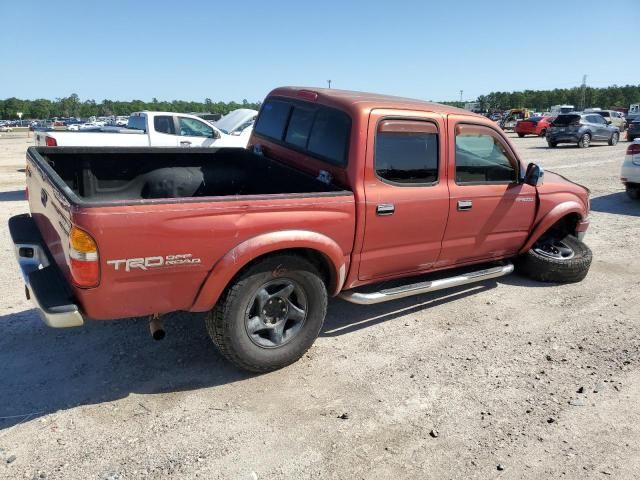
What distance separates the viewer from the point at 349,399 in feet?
11.1

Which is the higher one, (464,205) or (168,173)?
(168,173)

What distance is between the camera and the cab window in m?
4.52

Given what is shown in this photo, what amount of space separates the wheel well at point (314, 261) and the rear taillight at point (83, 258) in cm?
86

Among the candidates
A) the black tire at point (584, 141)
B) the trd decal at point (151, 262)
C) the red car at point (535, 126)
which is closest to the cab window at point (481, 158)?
the trd decal at point (151, 262)

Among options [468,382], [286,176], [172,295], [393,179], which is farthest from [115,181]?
[468,382]

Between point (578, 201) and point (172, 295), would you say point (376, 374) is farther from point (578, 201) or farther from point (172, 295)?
point (578, 201)

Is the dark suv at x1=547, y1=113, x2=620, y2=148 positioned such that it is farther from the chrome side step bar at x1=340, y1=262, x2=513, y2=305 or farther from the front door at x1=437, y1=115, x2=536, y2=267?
the chrome side step bar at x1=340, y1=262, x2=513, y2=305

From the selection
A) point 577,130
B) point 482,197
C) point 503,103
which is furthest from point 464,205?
point 503,103

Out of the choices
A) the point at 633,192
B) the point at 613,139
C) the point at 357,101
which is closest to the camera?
the point at 357,101

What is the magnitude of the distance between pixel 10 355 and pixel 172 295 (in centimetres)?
161

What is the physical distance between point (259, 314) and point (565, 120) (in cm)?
2367

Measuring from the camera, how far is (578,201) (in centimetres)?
554

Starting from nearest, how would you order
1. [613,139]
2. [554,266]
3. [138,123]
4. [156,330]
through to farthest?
[156,330]
[554,266]
[138,123]
[613,139]

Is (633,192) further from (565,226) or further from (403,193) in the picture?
(403,193)
